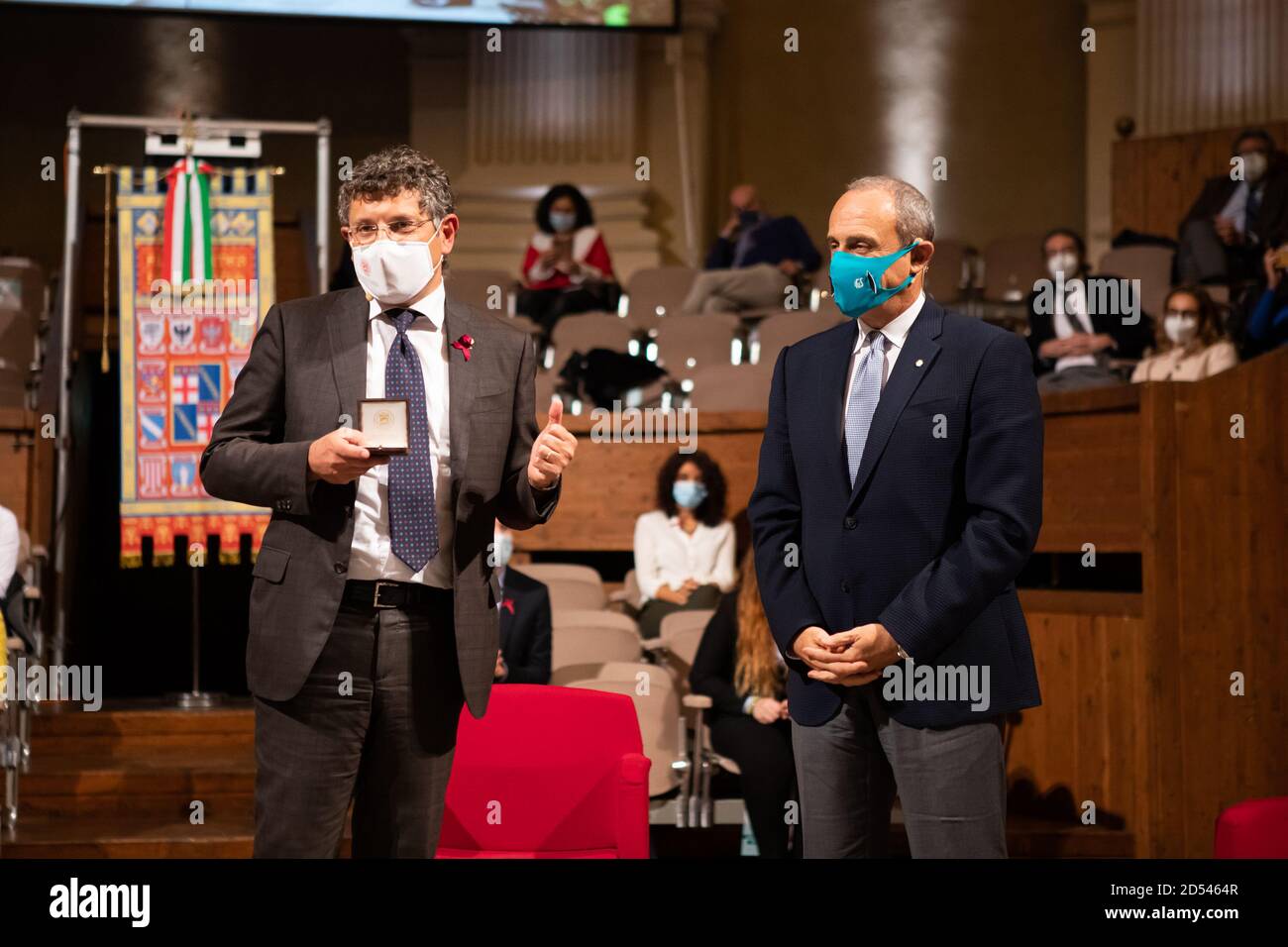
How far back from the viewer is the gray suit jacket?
2.29 meters

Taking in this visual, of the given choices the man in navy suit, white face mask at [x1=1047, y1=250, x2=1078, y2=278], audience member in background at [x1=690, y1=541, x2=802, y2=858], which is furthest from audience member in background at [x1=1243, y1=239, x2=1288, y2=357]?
the man in navy suit

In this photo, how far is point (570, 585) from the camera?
6199 mm

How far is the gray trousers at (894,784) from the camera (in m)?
2.34

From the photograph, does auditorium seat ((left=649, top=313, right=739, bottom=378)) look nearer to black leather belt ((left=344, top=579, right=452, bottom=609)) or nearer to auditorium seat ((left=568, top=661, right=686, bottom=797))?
auditorium seat ((left=568, top=661, right=686, bottom=797))

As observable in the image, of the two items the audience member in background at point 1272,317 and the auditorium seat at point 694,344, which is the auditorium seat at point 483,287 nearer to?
the auditorium seat at point 694,344

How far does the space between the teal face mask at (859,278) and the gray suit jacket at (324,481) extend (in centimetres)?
53

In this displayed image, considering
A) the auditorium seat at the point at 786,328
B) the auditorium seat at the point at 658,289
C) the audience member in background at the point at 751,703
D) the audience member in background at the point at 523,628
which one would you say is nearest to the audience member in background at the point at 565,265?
the auditorium seat at the point at 658,289

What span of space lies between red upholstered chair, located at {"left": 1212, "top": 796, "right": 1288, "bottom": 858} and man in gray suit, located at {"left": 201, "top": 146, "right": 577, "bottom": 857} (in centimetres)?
134

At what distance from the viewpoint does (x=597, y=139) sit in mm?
10609

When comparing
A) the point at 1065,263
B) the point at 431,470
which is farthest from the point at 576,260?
the point at 431,470

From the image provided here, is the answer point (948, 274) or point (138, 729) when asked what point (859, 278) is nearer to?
point (138, 729)

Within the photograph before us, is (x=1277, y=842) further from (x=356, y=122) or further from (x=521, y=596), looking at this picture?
(x=356, y=122)

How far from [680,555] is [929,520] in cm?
387

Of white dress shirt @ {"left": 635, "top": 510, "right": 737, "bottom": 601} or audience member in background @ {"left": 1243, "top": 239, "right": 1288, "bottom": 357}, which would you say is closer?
audience member in background @ {"left": 1243, "top": 239, "right": 1288, "bottom": 357}
